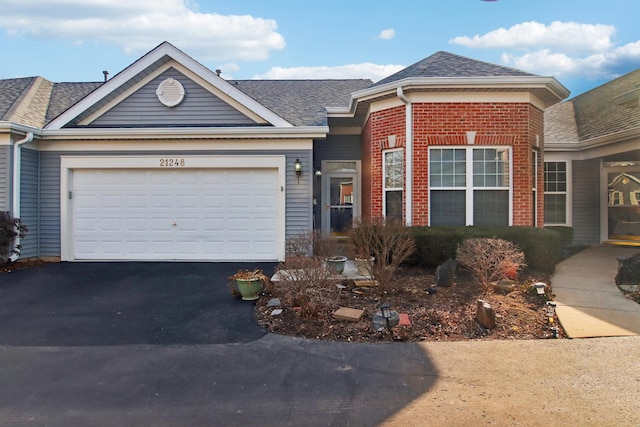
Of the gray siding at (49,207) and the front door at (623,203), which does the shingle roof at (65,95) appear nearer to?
the gray siding at (49,207)

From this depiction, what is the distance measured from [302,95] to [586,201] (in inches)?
384

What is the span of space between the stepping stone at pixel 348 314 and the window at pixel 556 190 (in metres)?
9.73

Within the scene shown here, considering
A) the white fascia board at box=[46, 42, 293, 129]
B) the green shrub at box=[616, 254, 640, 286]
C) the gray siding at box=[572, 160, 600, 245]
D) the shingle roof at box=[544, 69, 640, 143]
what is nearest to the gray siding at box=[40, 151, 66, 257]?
the white fascia board at box=[46, 42, 293, 129]

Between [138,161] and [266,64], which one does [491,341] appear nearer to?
[138,161]

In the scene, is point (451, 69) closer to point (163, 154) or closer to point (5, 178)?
point (163, 154)

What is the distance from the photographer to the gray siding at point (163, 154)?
10281 millimetres

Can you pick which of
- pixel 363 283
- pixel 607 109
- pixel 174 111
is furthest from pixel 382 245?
pixel 607 109

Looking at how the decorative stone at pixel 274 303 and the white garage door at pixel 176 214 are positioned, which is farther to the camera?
the white garage door at pixel 176 214

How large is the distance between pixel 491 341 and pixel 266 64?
45.4 ft

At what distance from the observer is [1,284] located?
794cm

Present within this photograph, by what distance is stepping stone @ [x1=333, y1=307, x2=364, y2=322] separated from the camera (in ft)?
17.6

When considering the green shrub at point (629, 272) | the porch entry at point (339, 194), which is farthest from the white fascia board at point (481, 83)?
the porch entry at point (339, 194)

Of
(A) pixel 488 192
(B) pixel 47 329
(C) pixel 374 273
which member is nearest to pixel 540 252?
(A) pixel 488 192

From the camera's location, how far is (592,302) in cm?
609
